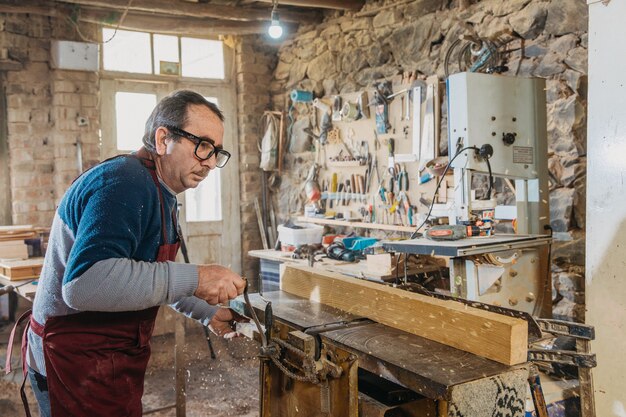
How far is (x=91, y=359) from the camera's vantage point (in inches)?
61.1

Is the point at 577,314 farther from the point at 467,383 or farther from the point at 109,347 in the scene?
the point at 109,347

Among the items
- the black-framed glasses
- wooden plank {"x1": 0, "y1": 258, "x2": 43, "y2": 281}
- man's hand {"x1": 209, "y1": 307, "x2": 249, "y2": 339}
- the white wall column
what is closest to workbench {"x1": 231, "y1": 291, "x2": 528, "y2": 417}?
man's hand {"x1": 209, "y1": 307, "x2": 249, "y2": 339}

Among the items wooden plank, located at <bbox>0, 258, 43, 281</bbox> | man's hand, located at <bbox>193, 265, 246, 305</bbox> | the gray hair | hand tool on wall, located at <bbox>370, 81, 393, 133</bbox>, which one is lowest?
wooden plank, located at <bbox>0, 258, 43, 281</bbox>

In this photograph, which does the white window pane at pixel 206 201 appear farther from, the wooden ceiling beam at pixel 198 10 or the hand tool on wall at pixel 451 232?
the hand tool on wall at pixel 451 232

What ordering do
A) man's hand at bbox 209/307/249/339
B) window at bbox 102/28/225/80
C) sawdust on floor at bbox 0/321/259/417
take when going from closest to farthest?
man's hand at bbox 209/307/249/339, sawdust on floor at bbox 0/321/259/417, window at bbox 102/28/225/80

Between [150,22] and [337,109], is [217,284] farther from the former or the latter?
[150,22]

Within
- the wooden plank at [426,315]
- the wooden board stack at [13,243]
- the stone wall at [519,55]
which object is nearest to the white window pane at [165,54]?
the stone wall at [519,55]

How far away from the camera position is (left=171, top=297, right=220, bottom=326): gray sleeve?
1.90 meters

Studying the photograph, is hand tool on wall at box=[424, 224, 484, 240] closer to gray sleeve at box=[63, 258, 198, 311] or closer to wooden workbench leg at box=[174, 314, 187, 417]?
wooden workbench leg at box=[174, 314, 187, 417]

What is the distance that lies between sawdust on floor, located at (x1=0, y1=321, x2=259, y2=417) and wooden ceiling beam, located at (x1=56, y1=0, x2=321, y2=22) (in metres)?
2.83

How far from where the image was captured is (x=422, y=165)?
4.16 meters

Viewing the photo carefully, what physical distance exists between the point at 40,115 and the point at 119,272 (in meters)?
4.12

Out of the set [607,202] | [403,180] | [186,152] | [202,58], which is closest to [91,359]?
[186,152]

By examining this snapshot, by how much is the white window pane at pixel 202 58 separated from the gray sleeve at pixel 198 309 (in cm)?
397
